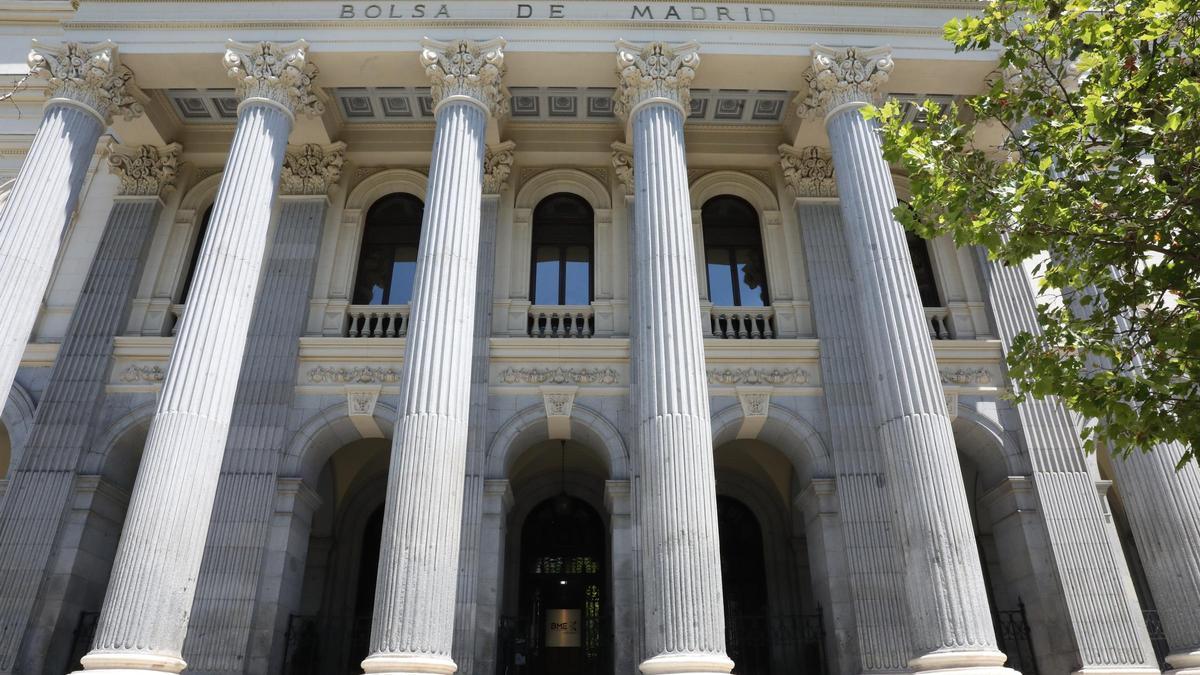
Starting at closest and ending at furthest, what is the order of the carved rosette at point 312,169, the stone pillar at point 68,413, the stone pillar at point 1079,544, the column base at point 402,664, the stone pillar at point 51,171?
the column base at point 402,664, the stone pillar at point 1079,544, the stone pillar at point 51,171, the stone pillar at point 68,413, the carved rosette at point 312,169

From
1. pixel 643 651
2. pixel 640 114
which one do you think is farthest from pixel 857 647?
pixel 640 114

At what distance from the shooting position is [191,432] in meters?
10.8

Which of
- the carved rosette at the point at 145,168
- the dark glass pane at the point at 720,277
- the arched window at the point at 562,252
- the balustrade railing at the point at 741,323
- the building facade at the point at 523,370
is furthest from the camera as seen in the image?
the carved rosette at the point at 145,168

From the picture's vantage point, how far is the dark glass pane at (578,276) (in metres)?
16.2

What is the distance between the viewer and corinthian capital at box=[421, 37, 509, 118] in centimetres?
1359

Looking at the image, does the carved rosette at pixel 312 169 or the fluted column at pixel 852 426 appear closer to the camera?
the fluted column at pixel 852 426

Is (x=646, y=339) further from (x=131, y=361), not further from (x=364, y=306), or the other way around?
(x=131, y=361)

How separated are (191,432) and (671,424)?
6.33m

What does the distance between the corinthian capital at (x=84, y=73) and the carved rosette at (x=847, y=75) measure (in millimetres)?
12065

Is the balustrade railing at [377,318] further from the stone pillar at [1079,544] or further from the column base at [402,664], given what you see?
the stone pillar at [1079,544]

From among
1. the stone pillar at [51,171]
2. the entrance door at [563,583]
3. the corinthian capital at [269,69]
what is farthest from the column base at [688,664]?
the corinthian capital at [269,69]

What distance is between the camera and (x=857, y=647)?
12.2 m

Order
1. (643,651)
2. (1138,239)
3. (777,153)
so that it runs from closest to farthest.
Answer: (1138,239)
(643,651)
(777,153)

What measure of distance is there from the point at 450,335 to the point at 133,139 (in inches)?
389
